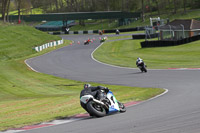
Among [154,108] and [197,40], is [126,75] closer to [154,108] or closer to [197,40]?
[154,108]

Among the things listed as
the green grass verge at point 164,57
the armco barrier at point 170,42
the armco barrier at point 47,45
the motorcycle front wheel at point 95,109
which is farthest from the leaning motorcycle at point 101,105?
the armco barrier at point 47,45

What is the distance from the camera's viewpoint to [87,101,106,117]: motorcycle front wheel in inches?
464

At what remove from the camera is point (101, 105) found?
1212 centimetres

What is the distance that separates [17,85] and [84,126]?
16.0m

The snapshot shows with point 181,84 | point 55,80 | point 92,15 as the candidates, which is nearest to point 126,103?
point 181,84

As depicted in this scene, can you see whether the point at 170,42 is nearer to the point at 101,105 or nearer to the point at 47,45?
the point at 47,45

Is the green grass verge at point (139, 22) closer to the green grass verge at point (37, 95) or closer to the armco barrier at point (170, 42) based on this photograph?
the armco barrier at point (170, 42)

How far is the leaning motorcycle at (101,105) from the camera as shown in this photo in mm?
11844

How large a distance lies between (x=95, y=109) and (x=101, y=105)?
30cm

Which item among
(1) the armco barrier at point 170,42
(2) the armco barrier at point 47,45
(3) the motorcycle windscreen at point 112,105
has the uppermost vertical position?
(3) the motorcycle windscreen at point 112,105

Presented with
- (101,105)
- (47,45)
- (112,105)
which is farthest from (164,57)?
(101,105)

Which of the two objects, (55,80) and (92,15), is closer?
(55,80)

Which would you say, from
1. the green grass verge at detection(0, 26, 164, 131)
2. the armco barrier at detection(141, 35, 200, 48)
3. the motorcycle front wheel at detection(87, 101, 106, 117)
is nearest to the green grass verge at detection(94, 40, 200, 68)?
the armco barrier at detection(141, 35, 200, 48)

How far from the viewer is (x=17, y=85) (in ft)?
84.7
